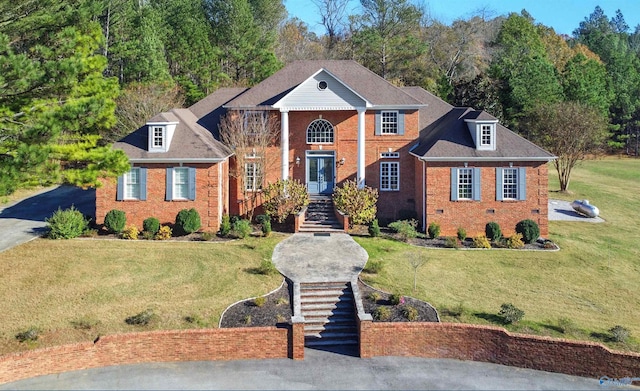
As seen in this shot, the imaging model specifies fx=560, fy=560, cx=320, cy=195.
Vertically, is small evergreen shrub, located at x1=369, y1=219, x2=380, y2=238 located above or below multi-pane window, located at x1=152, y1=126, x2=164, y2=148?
below

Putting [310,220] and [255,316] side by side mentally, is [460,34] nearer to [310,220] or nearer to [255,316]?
[310,220]

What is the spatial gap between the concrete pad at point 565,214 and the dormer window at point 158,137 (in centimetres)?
2178

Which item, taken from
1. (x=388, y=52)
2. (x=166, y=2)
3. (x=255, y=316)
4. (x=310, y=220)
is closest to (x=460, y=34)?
(x=388, y=52)

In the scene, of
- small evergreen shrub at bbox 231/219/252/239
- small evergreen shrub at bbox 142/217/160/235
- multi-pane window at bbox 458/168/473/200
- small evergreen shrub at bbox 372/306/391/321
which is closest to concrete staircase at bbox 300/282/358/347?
small evergreen shrub at bbox 372/306/391/321

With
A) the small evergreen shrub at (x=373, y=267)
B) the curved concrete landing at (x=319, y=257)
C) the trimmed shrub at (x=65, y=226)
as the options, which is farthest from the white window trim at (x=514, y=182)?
the trimmed shrub at (x=65, y=226)

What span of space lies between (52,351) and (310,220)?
15329 mm

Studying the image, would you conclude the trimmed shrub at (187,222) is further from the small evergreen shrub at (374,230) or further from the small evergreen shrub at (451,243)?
the small evergreen shrub at (451,243)

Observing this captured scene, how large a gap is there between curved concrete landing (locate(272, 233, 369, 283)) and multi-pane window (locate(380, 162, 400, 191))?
5.56 m

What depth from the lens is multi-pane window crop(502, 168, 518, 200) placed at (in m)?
27.8

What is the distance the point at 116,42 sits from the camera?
4225 centimetres

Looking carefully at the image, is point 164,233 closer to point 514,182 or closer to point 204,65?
point 514,182

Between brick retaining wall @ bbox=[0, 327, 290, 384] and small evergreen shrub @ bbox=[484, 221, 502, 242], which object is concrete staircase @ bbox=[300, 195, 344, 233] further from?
brick retaining wall @ bbox=[0, 327, 290, 384]

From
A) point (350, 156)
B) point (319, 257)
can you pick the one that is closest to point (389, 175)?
point (350, 156)

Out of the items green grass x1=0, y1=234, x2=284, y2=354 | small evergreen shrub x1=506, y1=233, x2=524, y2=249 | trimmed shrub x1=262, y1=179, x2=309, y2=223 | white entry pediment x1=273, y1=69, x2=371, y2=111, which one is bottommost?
green grass x1=0, y1=234, x2=284, y2=354
